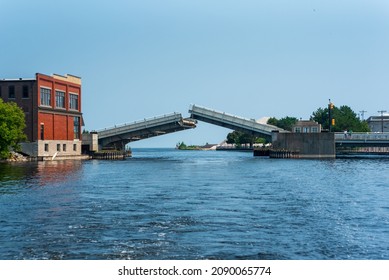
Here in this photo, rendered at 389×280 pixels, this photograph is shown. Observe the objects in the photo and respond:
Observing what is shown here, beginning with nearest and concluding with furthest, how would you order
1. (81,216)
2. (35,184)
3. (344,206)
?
1. (81,216)
2. (344,206)
3. (35,184)

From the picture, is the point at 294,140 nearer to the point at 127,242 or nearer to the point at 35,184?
the point at 35,184

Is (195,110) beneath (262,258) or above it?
above

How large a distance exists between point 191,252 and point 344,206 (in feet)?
45.5

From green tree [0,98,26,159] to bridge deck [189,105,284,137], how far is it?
1253 inches

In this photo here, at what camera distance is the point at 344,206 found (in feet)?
96.5

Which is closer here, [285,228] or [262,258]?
[262,258]

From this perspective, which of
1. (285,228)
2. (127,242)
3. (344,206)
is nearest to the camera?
(127,242)

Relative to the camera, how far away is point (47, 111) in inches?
3529

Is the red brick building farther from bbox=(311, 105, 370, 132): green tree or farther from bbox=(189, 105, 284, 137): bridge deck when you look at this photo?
bbox=(311, 105, 370, 132): green tree

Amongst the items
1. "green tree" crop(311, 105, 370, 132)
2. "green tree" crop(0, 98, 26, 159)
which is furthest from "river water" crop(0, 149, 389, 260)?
"green tree" crop(311, 105, 370, 132)

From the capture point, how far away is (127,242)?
64.2 ft

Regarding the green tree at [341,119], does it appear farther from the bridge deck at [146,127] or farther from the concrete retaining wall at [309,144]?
the bridge deck at [146,127]

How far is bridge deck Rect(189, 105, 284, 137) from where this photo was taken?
322ft
